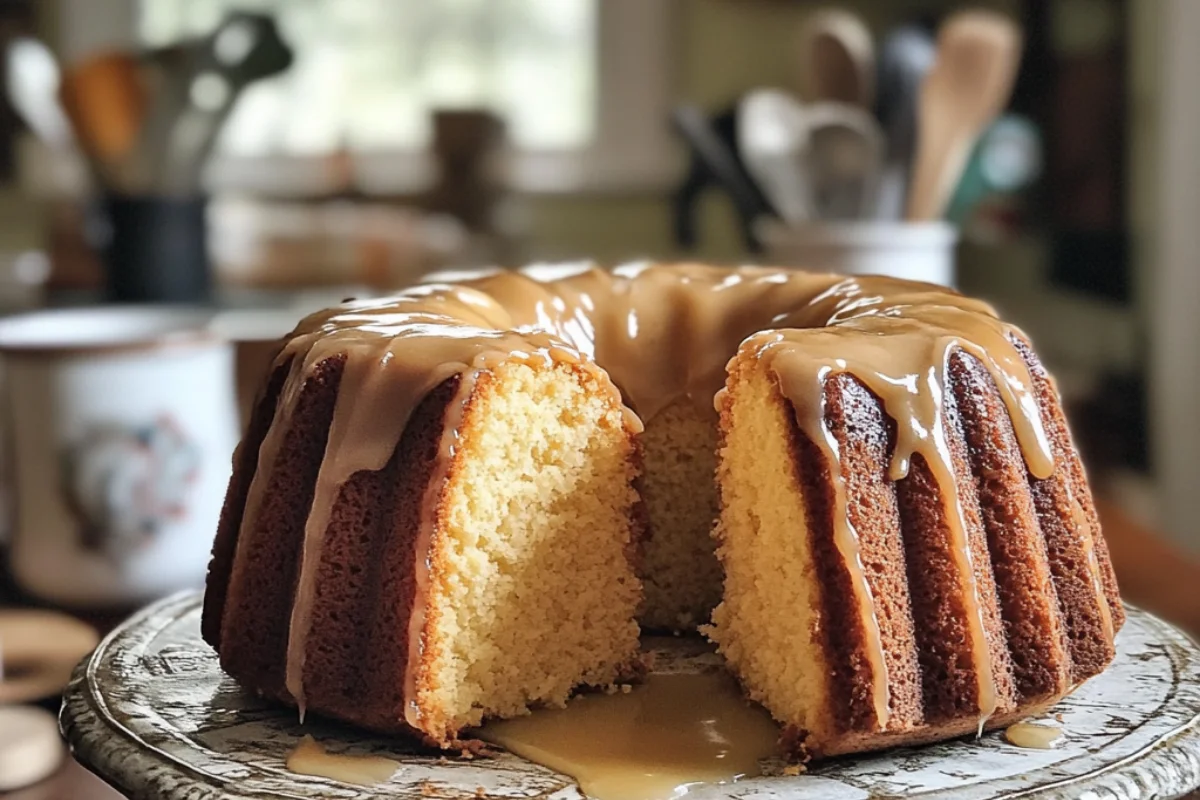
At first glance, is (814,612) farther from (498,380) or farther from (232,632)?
(232,632)

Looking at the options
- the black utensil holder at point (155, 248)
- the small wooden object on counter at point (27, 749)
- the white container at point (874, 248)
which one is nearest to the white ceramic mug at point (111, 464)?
the small wooden object on counter at point (27, 749)

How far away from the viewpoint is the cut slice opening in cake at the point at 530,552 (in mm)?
885

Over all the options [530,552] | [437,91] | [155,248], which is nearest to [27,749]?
[530,552]

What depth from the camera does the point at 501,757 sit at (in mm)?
839

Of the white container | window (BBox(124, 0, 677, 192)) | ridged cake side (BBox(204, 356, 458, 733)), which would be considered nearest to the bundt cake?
ridged cake side (BBox(204, 356, 458, 733))

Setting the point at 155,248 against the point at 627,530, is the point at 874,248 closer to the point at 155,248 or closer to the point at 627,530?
the point at 627,530

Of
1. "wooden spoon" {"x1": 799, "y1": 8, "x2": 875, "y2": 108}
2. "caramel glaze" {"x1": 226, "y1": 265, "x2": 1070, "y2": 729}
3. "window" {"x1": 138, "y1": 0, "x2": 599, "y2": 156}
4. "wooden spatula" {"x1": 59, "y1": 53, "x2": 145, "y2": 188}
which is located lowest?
"caramel glaze" {"x1": 226, "y1": 265, "x2": 1070, "y2": 729}

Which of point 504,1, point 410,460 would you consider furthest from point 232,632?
point 504,1

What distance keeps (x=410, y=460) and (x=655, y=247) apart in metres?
3.31

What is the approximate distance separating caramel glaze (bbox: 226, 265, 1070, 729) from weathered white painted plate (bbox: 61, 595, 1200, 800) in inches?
1.7

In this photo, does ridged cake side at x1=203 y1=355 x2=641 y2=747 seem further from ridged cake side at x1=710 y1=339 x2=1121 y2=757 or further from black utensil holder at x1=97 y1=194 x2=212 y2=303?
black utensil holder at x1=97 y1=194 x2=212 y2=303

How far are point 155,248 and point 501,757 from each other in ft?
3.86

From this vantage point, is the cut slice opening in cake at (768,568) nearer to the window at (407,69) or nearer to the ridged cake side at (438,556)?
the ridged cake side at (438,556)

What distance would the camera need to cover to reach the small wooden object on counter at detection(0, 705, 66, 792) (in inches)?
35.9
